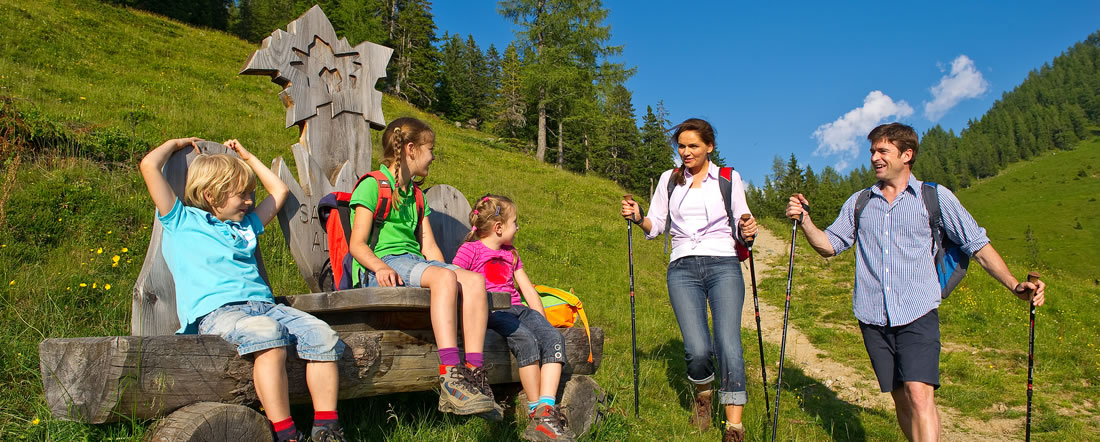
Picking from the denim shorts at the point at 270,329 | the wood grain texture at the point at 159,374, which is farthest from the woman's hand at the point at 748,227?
the denim shorts at the point at 270,329

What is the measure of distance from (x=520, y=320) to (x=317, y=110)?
2.01 metres

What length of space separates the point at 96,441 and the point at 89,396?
0.52 meters

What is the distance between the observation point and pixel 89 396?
2369 mm

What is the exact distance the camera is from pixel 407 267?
3.70 meters

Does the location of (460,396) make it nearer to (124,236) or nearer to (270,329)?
(270,329)

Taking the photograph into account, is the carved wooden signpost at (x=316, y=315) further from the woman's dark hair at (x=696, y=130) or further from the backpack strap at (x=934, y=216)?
the backpack strap at (x=934, y=216)

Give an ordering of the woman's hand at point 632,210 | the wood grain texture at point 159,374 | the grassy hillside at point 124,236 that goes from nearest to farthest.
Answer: the wood grain texture at point 159,374
the grassy hillside at point 124,236
the woman's hand at point 632,210

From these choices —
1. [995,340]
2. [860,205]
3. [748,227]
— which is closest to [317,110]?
[748,227]

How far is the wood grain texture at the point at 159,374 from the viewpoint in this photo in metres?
2.35

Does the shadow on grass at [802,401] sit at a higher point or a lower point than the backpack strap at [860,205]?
lower

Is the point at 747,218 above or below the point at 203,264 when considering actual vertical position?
above

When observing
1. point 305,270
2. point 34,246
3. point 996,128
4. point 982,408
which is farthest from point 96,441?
point 996,128

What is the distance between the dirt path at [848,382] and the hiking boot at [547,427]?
156 inches

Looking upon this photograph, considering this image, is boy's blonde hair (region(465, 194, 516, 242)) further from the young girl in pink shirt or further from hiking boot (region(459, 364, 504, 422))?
hiking boot (region(459, 364, 504, 422))
